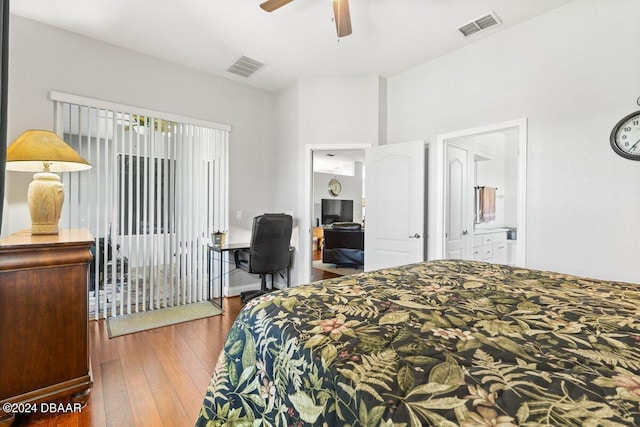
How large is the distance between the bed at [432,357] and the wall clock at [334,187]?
833 centimetres

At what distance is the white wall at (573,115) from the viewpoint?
2238mm

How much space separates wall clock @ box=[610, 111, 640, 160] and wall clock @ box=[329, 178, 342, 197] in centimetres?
763

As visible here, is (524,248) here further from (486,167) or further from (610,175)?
(486,167)

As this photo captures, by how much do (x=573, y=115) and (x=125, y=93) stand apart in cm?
427

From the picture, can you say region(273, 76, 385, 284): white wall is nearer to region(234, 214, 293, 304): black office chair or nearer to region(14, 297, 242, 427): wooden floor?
region(234, 214, 293, 304): black office chair

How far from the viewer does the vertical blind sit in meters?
3.01

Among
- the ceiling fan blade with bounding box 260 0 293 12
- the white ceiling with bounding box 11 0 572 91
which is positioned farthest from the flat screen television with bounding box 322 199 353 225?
the ceiling fan blade with bounding box 260 0 293 12

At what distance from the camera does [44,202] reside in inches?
76.0

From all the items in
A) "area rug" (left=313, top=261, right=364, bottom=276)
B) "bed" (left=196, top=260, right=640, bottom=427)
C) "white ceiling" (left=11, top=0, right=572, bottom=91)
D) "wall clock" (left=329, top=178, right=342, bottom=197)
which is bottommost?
"area rug" (left=313, top=261, right=364, bottom=276)

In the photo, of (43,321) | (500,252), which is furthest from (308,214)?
(500,252)

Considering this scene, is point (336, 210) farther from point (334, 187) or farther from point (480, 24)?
point (480, 24)

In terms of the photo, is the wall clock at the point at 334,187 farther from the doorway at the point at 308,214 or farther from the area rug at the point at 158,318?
the area rug at the point at 158,318

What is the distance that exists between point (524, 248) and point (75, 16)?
179 inches

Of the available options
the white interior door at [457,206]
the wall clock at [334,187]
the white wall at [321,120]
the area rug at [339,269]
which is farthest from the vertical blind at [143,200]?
the wall clock at [334,187]
